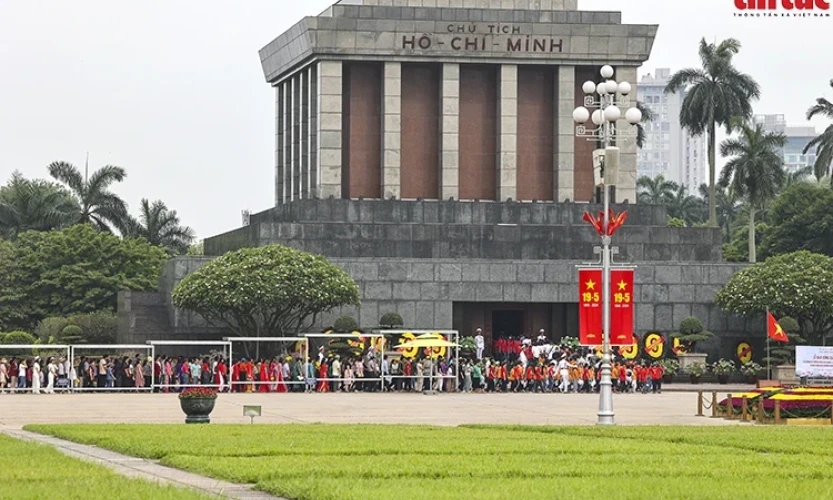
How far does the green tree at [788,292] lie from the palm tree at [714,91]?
106 ft

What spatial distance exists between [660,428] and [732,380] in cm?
2881

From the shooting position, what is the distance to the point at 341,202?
66.6m

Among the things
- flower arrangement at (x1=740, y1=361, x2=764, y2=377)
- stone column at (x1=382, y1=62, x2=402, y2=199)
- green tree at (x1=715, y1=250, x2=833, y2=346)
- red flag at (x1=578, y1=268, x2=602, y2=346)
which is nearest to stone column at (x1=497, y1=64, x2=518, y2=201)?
stone column at (x1=382, y1=62, x2=402, y2=199)

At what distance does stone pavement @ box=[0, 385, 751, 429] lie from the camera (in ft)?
125

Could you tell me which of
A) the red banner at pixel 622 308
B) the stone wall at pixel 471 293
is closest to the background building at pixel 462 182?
the stone wall at pixel 471 293

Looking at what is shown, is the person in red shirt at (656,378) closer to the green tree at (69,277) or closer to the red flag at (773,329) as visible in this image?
the red flag at (773,329)

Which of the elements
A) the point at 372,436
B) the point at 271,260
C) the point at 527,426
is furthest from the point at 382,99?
the point at 372,436

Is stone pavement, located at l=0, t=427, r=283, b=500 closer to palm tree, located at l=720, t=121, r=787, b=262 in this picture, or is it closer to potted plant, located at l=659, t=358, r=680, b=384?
potted plant, located at l=659, t=358, r=680, b=384

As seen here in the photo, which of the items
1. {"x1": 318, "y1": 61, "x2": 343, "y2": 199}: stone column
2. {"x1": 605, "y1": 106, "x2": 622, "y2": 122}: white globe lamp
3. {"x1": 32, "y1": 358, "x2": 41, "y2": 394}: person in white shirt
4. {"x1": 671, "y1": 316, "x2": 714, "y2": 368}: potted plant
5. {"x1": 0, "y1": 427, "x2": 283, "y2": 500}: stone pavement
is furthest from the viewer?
{"x1": 318, "y1": 61, "x2": 343, "y2": 199}: stone column

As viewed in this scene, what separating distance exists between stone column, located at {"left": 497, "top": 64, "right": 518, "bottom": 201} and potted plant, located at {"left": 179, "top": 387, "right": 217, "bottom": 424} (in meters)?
35.3

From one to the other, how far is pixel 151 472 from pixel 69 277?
6024 cm

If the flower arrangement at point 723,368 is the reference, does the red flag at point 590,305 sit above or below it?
above

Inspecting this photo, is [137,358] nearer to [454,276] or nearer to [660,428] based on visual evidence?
[454,276]

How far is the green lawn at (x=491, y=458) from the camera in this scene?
19375 millimetres
